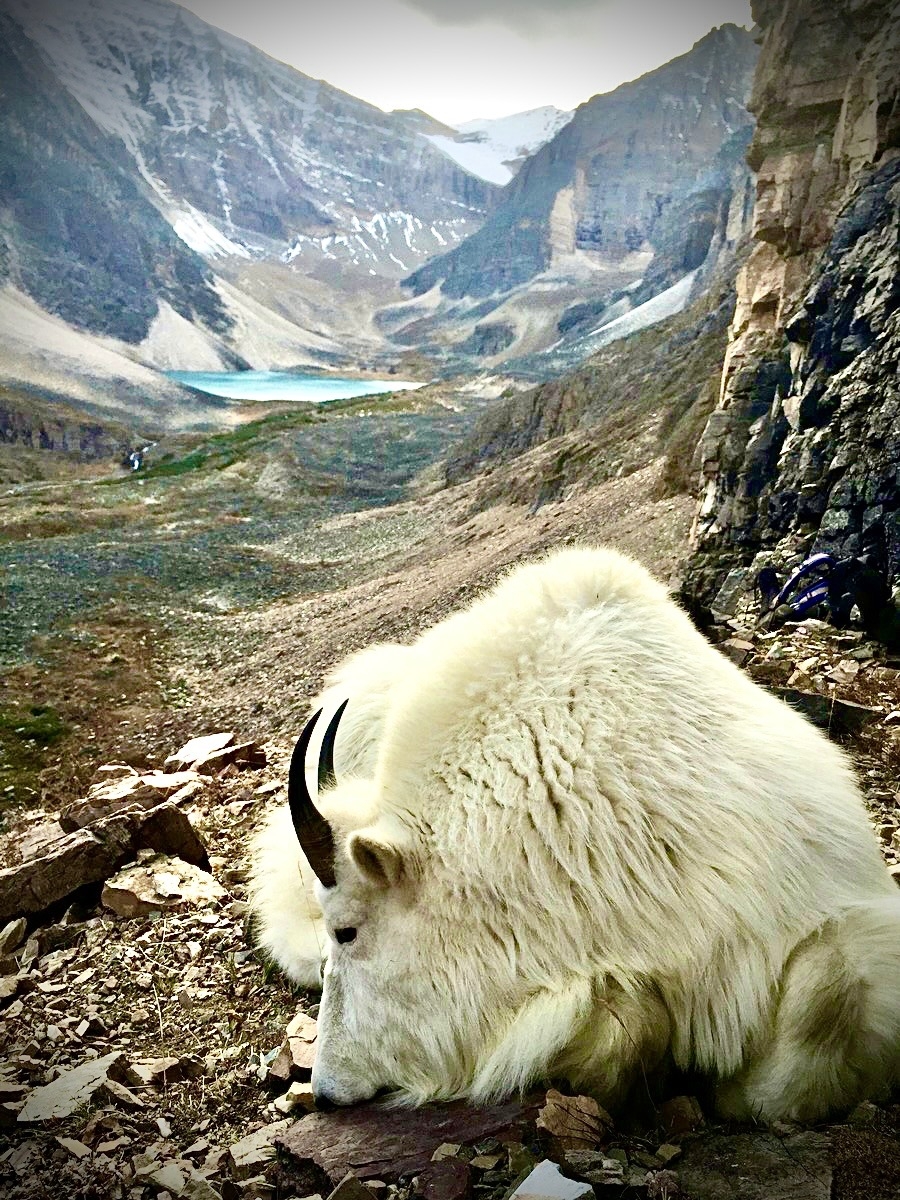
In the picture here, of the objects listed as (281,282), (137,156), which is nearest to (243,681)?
(281,282)

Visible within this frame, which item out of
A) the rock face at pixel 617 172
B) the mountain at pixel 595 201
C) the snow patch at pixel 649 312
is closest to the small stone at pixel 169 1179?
the snow patch at pixel 649 312

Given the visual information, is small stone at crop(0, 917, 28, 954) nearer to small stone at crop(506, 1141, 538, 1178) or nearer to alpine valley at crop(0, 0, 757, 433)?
small stone at crop(506, 1141, 538, 1178)

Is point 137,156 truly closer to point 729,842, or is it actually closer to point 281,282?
point 281,282

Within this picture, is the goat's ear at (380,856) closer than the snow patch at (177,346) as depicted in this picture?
Yes

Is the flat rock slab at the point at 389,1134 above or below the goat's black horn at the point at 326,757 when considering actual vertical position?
below

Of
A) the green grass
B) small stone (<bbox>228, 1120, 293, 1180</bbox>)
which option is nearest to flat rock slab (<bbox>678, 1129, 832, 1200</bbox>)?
small stone (<bbox>228, 1120, 293, 1180</bbox>)

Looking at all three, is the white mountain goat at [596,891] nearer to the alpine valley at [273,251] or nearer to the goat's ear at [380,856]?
the goat's ear at [380,856]

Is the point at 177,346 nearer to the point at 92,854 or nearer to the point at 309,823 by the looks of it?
the point at 92,854
